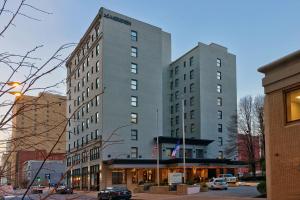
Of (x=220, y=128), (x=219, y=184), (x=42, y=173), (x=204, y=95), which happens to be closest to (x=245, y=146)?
(x=220, y=128)

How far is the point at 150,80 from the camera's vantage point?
243 feet

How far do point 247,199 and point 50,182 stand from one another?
32080 millimetres

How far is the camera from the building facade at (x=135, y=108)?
68312 mm

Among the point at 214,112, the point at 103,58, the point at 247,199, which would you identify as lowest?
the point at 247,199

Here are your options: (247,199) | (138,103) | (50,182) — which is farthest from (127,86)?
(50,182)

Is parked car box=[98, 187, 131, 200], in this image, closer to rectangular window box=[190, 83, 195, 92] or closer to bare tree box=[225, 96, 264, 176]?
bare tree box=[225, 96, 264, 176]

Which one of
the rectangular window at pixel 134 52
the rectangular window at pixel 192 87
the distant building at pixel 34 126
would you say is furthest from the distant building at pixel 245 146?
the distant building at pixel 34 126

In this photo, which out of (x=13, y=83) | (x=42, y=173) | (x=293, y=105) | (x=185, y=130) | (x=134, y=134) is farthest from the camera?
(x=185, y=130)

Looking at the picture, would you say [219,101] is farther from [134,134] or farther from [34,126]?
[34,126]

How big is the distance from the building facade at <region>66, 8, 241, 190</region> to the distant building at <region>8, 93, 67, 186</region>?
58.7 metres

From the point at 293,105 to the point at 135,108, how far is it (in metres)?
51.6

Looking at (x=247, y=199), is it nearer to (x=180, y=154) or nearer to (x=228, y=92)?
(x=180, y=154)

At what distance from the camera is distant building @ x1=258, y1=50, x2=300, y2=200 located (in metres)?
20.1

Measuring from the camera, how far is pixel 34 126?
3.24 metres
